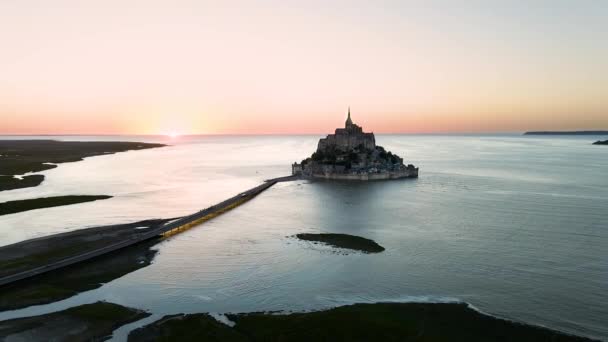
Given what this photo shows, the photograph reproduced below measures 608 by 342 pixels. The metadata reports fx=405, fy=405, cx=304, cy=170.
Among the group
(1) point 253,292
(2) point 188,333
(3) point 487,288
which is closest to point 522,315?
(3) point 487,288

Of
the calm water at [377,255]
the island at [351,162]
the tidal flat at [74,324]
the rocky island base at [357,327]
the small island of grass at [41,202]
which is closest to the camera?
the rocky island base at [357,327]

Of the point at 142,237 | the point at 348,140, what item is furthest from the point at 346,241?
the point at 348,140

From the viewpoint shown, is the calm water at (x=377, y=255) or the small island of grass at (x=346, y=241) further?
the small island of grass at (x=346, y=241)

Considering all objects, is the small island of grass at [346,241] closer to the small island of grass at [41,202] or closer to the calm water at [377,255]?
the calm water at [377,255]

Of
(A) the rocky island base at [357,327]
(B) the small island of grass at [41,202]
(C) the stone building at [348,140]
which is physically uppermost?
(C) the stone building at [348,140]

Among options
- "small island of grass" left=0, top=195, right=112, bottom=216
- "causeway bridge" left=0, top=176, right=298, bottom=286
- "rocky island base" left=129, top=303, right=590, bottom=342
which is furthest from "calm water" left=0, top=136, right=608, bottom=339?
"small island of grass" left=0, top=195, right=112, bottom=216

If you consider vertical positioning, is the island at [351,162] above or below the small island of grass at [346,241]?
above

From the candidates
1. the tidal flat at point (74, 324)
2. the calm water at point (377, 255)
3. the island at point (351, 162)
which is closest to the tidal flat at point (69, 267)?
the calm water at point (377, 255)

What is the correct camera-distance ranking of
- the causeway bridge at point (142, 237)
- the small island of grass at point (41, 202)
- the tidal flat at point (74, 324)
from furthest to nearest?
the small island of grass at point (41, 202) → the causeway bridge at point (142, 237) → the tidal flat at point (74, 324)

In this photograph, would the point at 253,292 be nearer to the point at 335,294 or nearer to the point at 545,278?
the point at 335,294
